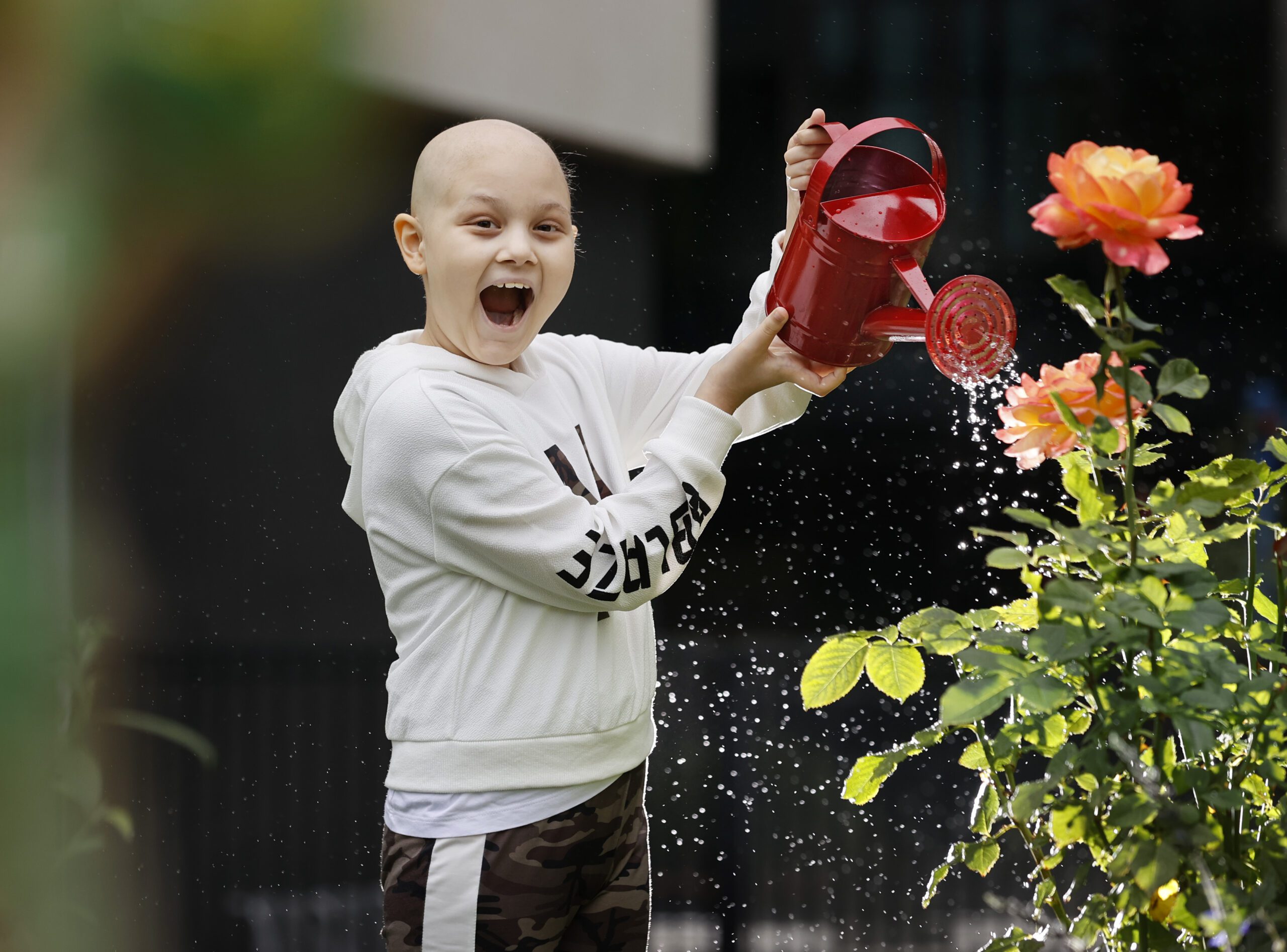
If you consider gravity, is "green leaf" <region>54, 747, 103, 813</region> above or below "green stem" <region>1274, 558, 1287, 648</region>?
below

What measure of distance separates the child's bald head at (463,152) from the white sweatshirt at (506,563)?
14 centimetres

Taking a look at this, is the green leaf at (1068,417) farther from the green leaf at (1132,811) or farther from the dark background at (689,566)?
the dark background at (689,566)

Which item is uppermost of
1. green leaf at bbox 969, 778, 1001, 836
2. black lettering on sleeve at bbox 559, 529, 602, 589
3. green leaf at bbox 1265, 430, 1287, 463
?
green leaf at bbox 1265, 430, 1287, 463

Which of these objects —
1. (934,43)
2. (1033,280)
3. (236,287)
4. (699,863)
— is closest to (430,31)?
(236,287)

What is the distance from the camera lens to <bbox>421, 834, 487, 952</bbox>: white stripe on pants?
0.99 m

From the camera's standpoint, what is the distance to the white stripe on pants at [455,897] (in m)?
0.99

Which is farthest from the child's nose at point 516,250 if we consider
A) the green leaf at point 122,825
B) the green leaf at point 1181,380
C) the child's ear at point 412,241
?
the green leaf at point 122,825

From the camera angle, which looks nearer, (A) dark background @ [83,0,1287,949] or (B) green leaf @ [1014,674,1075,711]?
(B) green leaf @ [1014,674,1075,711]

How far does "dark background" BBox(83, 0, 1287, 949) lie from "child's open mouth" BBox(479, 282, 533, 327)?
87cm

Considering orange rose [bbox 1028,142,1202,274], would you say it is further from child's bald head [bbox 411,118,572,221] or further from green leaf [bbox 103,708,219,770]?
green leaf [bbox 103,708,219,770]

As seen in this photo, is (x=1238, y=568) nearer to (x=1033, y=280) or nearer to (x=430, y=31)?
(x=1033, y=280)

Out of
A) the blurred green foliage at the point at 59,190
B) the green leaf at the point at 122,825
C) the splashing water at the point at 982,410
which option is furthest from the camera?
the splashing water at the point at 982,410

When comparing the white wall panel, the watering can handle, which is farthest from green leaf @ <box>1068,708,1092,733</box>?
the white wall panel

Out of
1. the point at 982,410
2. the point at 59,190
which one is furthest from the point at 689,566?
the point at 59,190
